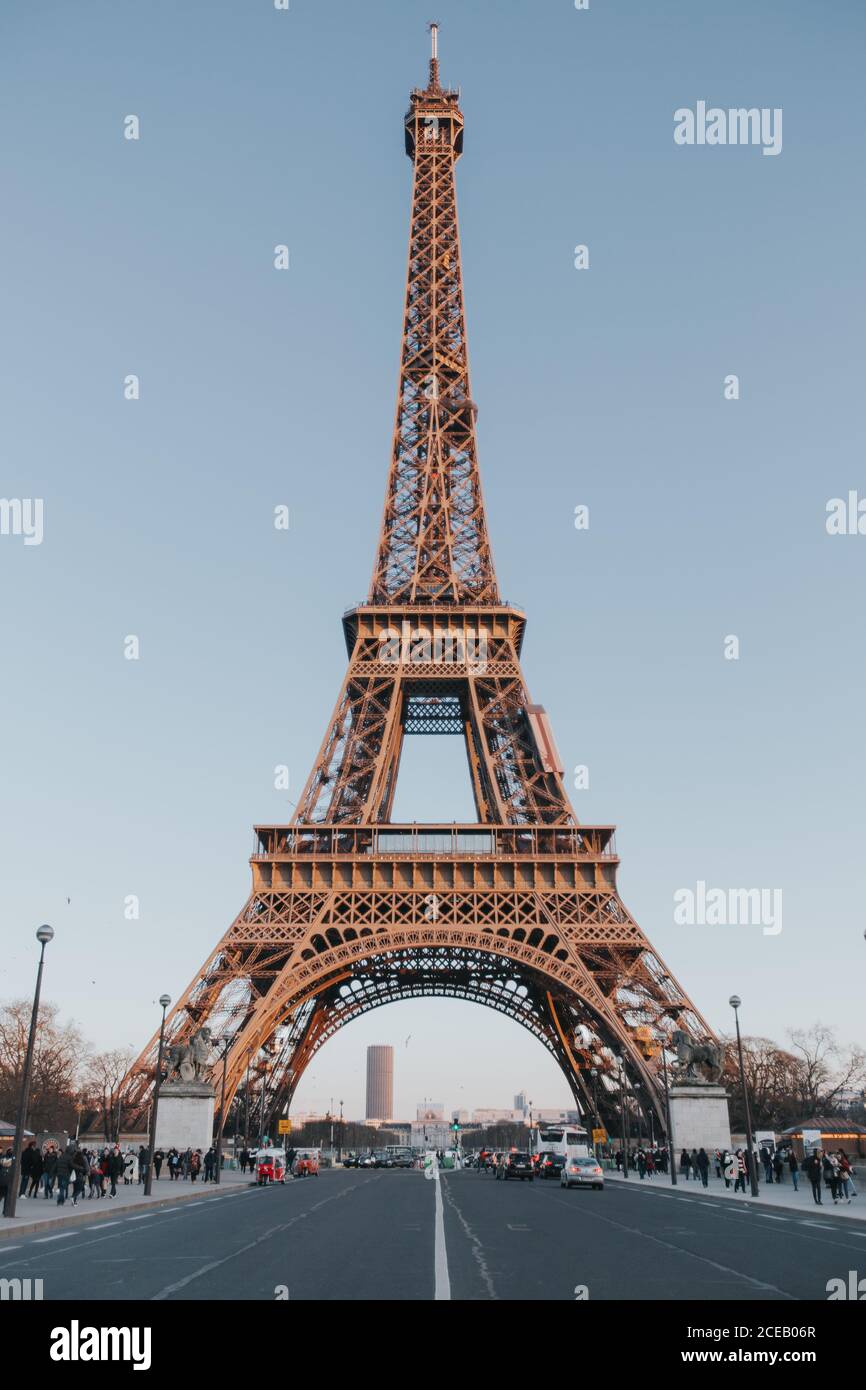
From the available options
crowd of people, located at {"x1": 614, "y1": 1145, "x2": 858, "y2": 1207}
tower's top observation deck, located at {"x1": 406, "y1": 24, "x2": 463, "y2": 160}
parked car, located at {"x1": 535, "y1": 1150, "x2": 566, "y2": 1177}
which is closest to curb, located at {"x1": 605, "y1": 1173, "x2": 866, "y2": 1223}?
crowd of people, located at {"x1": 614, "y1": 1145, "x2": 858, "y2": 1207}

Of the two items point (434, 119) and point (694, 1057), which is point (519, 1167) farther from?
point (434, 119)

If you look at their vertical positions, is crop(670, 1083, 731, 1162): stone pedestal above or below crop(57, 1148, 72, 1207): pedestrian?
below

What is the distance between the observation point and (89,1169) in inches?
1551

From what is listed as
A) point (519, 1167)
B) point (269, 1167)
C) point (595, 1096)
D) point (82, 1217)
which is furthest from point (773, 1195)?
point (595, 1096)

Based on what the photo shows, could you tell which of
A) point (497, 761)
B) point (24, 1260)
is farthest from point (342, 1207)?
point (497, 761)

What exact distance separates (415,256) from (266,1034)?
180ft

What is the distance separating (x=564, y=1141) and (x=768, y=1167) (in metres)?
18.0

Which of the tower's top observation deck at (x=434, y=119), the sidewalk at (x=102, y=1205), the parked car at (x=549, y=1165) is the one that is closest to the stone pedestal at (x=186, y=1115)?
the sidewalk at (x=102, y=1205)

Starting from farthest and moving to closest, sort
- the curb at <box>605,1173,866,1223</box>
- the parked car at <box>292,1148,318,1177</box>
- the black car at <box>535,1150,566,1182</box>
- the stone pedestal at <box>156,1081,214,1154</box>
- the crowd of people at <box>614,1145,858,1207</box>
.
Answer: the parked car at <box>292,1148,318,1177</box>
the black car at <box>535,1150,566,1182</box>
the stone pedestal at <box>156,1081,214,1154</box>
the crowd of people at <box>614,1145,858,1207</box>
the curb at <box>605,1173,866,1223</box>

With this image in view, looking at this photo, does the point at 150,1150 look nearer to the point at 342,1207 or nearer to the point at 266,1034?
the point at 342,1207

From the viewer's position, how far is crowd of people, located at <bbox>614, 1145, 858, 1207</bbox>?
122ft

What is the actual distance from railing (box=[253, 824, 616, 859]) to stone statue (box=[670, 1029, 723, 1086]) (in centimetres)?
1011

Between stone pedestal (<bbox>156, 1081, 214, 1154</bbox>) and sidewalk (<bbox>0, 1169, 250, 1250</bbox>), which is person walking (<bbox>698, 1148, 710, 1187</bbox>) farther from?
stone pedestal (<bbox>156, 1081, 214, 1154</bbox>)
